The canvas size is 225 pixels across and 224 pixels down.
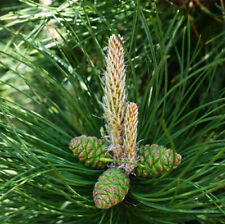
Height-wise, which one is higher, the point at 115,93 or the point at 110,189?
the point at 115,93

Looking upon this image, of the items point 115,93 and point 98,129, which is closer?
point 115,93

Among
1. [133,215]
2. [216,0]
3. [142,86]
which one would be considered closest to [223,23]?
[216,0]

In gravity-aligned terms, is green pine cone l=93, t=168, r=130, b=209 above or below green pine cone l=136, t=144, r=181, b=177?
below

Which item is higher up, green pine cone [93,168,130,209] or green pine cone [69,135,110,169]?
green pine cone [69,135,110,169]

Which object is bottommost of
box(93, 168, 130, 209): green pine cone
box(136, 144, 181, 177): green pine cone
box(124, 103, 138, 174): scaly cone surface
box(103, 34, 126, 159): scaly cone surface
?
box(93, 168, 130, 209): green pine cone

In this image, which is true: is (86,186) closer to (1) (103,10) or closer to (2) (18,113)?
(2) (18,113)
